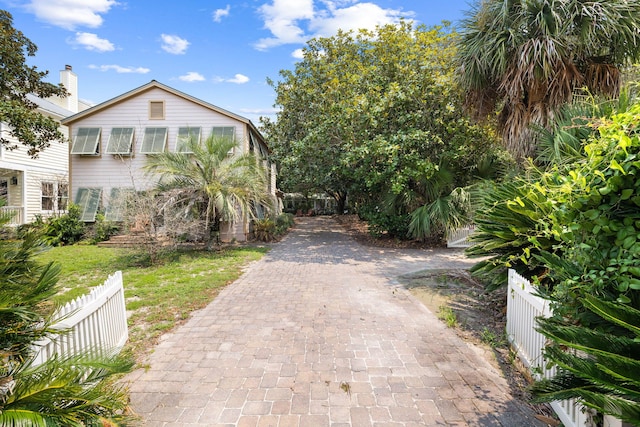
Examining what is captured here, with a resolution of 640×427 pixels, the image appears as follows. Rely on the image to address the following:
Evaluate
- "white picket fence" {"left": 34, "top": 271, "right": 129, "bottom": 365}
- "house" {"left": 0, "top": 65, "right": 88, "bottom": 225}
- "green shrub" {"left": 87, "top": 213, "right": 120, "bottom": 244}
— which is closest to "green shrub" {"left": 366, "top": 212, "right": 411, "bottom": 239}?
"white picket fence" {"left": 34, "top": 271, "right": 129, "bottom": 365}

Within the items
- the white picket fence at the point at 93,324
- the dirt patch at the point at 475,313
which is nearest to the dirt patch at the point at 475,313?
the dirt patch at the point at 475,313

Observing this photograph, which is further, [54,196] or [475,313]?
[54,196]

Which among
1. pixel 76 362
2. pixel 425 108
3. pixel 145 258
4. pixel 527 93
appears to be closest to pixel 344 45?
pixel 425 108

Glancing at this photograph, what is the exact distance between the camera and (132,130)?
46.5ft

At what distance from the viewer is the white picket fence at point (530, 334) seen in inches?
94.0

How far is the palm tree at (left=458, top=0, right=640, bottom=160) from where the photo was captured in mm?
6113

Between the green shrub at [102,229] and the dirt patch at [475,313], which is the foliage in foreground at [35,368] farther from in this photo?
the green shrub at [102,229]

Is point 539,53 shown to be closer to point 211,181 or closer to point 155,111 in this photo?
point 211,181

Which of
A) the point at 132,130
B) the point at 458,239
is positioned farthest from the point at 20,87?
the point at 458,239

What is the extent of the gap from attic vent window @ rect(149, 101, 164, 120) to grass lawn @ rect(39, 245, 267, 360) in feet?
20.8

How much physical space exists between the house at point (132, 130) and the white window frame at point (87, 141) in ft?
0.06

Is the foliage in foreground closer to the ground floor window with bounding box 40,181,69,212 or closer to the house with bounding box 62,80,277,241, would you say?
the house with bounding box 62,80,277,241

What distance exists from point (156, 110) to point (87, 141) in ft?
10.9

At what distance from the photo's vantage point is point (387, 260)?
971cm
